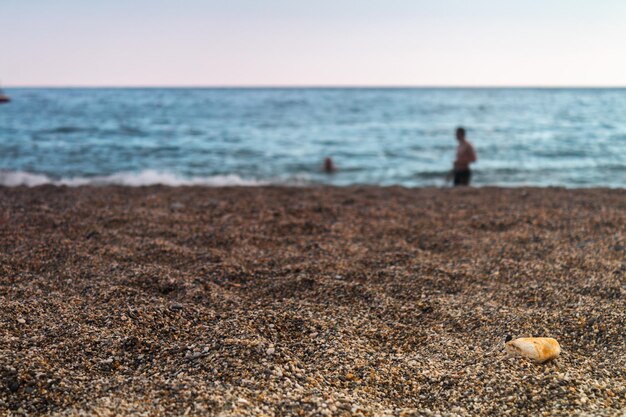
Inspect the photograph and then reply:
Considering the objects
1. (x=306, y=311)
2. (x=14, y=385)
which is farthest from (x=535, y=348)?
(x=14, y=385)

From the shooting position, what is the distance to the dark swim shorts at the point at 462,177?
1146 cm

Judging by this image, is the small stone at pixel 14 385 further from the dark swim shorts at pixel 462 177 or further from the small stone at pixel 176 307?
the dark swim shorts at pixel 462 177

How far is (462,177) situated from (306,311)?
331 inches

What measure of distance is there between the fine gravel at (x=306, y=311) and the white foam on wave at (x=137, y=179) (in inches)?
190

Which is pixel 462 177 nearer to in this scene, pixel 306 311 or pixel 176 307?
pixel 306 311

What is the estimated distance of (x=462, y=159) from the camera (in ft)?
36.8

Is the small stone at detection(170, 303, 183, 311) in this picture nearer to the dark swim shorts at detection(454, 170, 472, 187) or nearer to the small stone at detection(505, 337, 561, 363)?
the small stone at detection(505, 337, 561, 363)

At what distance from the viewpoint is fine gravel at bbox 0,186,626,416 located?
9.52 ft

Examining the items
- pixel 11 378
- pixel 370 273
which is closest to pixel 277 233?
pixel 370 273

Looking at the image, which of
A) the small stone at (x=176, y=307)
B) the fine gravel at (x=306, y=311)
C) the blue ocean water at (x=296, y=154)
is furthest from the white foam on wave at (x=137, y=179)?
the small stone at (x=176, y=307)

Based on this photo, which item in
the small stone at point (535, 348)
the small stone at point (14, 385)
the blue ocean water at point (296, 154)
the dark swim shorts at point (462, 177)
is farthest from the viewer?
the blue ocean water at point (296, 154)

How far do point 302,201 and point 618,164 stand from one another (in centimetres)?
1187

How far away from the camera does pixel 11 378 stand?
9.61ft

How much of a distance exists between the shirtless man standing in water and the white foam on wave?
4.52 m
